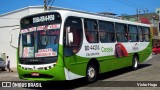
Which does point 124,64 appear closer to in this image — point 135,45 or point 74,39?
point 135,45

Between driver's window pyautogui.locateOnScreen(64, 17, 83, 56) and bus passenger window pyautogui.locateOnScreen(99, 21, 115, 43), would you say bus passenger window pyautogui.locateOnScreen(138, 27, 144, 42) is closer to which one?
bus passenger window pyautogui.locateOnScreen(99, 21, 115, 43)

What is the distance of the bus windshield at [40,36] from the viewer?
11.3 meters

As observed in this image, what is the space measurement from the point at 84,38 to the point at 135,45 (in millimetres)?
6571

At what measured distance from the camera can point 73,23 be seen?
11969 mm

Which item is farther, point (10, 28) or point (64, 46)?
point (10, 28)

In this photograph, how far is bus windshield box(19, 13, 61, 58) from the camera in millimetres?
11273

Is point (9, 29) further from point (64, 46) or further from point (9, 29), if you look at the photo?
point (64, 46)

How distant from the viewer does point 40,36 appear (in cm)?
1168

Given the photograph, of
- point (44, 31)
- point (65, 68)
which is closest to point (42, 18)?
point (44, 31)

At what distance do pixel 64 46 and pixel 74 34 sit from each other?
970mm

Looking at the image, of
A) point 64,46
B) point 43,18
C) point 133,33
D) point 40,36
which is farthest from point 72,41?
point 133,33

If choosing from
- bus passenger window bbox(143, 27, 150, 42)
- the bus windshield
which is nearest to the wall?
bus passenger window bbox(143, 27, 150, 42)

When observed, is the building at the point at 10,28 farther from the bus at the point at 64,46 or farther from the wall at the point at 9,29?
the bus at the point at 64,46

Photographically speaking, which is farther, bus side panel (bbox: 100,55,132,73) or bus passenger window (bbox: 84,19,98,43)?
bus side panel (bbox: 100,55,132,73)
